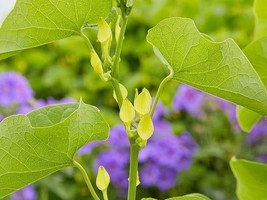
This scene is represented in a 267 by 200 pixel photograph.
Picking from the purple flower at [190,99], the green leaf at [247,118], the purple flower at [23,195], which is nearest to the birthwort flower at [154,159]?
the purple flower at [190,99]

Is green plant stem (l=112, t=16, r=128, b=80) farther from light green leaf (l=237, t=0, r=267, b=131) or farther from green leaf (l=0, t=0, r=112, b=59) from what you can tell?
light green leaf (l=237, t=0, r=267, b=131)

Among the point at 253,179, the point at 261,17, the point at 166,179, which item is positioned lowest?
the point at 166,179


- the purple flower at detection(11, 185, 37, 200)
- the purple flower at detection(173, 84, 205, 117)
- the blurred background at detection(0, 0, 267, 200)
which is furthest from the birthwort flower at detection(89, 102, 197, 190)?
the purple flower at detection(11, 185, 37, 200)

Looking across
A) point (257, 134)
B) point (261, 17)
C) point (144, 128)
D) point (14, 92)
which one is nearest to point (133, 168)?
point (144, 128)

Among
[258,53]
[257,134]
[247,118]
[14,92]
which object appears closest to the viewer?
[258,53]

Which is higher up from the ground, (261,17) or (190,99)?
(261,17)

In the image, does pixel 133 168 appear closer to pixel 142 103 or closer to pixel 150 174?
pixel 142 103
